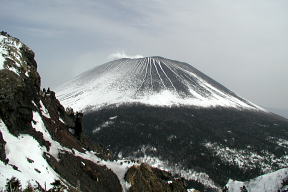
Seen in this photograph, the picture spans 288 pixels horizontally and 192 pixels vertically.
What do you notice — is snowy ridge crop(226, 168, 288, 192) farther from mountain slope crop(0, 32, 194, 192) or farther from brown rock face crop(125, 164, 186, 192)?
mountain slope crop(0, 32, 194, 192)

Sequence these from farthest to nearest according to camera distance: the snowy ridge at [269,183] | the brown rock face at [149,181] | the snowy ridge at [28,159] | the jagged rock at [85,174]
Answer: the snowy ridge at [269,183], the brown rock face at [149,181], the jagged rock at [85,174], the snowy ridge at [28,159]

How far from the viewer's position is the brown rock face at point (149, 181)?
299 ft

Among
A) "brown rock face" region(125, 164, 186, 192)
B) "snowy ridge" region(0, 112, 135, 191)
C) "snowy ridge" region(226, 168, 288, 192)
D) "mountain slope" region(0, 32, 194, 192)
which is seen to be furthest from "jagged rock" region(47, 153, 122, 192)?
"snowy ridge" region(226, 168, 288, 192)

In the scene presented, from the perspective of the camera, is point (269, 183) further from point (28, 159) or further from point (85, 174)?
point (28, 159)

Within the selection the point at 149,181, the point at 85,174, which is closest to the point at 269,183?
the point at 149,181

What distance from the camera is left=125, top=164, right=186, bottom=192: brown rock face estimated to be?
299ft

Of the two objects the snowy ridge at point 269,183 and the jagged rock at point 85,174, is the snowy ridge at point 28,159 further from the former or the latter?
the snowy ridge at point 269,183

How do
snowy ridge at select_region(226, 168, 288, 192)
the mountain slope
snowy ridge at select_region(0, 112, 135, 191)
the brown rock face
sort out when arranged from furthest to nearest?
snowy ridge at select_region(226, 168, 288, 192) < the brown rock face < the mountain slope < snowy ridge at select_region(0, 112, 135, 191)

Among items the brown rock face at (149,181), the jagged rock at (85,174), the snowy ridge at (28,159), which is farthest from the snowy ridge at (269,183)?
the snowy ridge at (28,159)

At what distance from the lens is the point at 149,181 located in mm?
94188

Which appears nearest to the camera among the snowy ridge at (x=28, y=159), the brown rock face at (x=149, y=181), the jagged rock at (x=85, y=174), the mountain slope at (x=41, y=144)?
the snowy ridge at (x=28, y=159)

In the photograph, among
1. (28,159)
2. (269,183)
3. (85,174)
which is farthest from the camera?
(269,183)

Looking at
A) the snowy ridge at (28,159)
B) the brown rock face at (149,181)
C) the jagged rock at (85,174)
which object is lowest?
the brown rock face at (149,181)

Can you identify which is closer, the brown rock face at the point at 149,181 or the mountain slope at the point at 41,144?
the mountain slope at the point at 41,144
